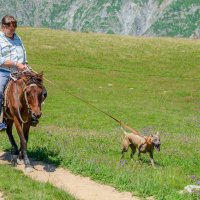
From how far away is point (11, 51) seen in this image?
14555 mm

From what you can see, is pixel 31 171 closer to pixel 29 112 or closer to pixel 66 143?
pixel 29 112

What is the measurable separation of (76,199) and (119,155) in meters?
6.47

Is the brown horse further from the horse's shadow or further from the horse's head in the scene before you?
the horse's shadow

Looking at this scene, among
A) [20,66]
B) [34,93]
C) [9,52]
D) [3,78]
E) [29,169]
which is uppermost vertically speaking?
[9,52]

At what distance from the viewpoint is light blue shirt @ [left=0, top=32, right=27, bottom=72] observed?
14.3 meters

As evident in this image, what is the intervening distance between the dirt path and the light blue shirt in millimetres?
3474

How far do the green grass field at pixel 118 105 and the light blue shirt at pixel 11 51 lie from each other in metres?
3.54

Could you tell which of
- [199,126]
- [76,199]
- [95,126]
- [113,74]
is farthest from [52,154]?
[113,74]

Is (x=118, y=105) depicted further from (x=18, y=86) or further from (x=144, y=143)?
(x=18, y=86)

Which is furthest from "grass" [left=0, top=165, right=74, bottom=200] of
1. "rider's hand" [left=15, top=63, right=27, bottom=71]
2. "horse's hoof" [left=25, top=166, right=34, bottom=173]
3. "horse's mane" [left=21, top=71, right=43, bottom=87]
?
"rider's hand" [left=15, top=63, right=27, bottom=71]

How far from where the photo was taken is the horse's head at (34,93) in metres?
13.1

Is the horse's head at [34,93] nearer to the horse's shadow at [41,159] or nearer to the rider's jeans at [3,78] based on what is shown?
the rider's jeans at [3,78]

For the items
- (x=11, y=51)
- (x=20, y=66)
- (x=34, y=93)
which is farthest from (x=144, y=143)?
(x=11, y=51)

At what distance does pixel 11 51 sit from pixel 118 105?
84.6 ft
